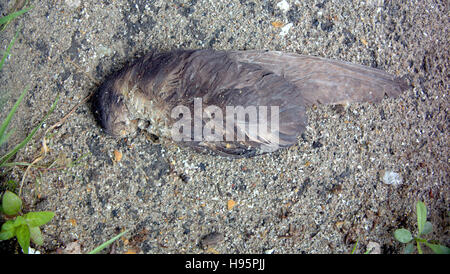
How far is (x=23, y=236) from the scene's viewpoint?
5.47 ft

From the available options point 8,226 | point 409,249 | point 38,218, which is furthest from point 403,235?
point 8,226

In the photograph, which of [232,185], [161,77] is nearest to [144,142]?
[161,77]

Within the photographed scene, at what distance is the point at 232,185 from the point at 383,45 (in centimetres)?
110

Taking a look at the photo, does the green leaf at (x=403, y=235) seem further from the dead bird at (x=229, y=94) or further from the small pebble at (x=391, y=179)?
the dead bird at (x=229, y=94)

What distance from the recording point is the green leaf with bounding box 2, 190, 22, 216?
1716 mm

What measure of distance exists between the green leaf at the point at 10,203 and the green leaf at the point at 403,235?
6.06ft

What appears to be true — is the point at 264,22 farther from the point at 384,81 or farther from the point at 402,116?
the point at 402,116

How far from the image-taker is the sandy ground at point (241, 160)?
1.86 meters

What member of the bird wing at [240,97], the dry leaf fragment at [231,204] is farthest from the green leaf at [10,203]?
the dry leaf fragment at [231,204]

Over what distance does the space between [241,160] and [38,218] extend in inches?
39.5

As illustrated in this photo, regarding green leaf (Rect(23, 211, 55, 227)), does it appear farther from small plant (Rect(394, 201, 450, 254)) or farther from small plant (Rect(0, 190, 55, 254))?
small plant (Rect(394, 201, 450, 254))

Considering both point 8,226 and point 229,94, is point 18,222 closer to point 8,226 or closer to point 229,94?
point 8,226

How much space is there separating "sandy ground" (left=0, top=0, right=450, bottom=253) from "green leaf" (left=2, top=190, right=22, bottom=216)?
0.11 meters

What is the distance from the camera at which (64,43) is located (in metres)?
1.96
